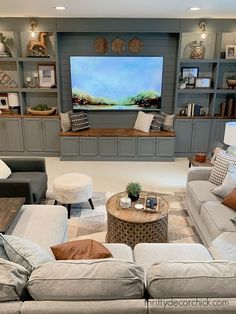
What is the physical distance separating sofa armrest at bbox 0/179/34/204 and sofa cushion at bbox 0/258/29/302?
1.91m

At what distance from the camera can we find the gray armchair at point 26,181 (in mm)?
3523

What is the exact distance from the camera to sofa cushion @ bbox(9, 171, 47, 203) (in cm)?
380

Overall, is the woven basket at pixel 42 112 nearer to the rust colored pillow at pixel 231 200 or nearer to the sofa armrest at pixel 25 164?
the sofa armrest at pixel 25 164

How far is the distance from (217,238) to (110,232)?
1087 millimetres

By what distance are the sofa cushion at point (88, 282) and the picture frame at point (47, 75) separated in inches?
193

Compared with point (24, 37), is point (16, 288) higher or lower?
lower

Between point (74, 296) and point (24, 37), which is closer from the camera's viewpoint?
point (74, 296)

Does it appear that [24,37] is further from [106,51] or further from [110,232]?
[110,232]

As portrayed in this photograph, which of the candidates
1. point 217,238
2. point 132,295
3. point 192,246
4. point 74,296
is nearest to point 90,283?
point 74,296

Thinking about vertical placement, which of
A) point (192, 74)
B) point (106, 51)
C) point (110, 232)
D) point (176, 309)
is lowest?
point (110, 232)

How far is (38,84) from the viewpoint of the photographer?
6.12m

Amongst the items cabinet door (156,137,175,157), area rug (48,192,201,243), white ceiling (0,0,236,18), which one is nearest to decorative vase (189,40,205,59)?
white ceiling (0,0,236,18)

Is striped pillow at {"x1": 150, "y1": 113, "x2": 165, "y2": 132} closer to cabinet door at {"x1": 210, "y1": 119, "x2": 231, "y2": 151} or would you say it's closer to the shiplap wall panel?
the shiplap wall panel

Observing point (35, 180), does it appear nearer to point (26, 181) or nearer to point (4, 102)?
point (26, 181)
